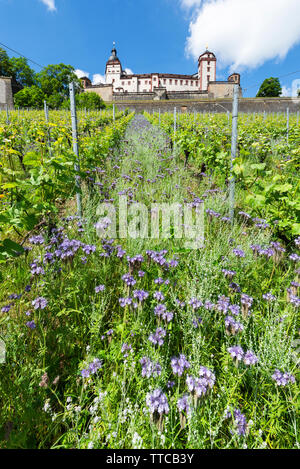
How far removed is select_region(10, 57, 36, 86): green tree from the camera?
143 feet

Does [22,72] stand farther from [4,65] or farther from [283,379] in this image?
[283,379]

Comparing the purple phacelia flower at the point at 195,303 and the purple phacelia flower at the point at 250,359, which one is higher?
the purple phacelia flower at the point at 195,303

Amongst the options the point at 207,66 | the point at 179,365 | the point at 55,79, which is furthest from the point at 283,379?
the point at 207,66

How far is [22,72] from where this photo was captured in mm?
44938

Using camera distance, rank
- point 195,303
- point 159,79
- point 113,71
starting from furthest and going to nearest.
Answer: point 113,71 → point 159,79 → point 195,303

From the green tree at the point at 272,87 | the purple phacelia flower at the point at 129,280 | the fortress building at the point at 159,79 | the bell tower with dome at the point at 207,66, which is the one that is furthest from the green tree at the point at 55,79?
the purple phacelia flower at the point at 129,280

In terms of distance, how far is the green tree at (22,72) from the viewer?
143 feet

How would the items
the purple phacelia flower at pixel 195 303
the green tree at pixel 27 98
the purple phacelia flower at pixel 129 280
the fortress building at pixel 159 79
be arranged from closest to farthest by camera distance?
the purple phacelia flower at pixel 195 303 → the purple phacelia flower at pixel 129 280 → the green tree at pixel 27 98 → the fortress building at pixel 159 79

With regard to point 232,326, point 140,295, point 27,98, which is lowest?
point 232,326

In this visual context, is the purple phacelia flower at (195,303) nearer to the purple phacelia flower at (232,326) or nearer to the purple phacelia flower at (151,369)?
the purple phacelia flower at (232,326)

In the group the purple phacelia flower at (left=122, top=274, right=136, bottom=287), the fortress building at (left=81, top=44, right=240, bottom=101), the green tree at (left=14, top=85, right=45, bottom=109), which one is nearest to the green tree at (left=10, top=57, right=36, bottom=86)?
the fortress building at (left=81, top=44, right=240, bottom=101)

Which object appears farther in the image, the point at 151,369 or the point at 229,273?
the point at 229,273

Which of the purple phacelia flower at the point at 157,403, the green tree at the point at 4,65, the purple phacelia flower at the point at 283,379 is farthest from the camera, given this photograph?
the green tree at the point at 4,65
